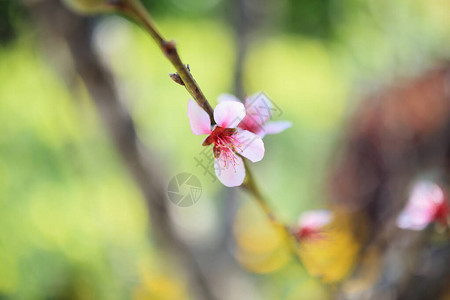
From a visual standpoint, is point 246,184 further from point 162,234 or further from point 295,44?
point 295,44

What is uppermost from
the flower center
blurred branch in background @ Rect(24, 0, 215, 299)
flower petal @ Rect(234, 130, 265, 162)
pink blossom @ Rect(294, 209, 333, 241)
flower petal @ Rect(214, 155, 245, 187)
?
blurred branch in background @ Rect(24, 0, 215, 299)

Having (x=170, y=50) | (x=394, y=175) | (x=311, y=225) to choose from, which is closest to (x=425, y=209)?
(x=311, y=225)

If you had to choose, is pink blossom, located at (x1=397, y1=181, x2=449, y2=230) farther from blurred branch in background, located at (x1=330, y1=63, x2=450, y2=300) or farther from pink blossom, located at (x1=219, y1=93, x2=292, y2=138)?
pink blossom, located at (x1=219, y1=93, x2=292, y2=138)

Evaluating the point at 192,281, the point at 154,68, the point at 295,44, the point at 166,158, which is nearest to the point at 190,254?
the point at 192,281

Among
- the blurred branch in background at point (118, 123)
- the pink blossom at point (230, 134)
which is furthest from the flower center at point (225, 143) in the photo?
the blurred branch in background at point (118, 123)

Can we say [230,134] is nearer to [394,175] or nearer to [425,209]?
[425,209]

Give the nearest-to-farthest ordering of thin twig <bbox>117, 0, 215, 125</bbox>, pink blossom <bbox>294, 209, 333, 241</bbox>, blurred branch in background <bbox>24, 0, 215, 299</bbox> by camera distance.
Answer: thin twig <bbox>117, 0, 215, 125</bbox> → pink blossom <bbox>294, 209, 333, 241</bbox> → blurred branch in background <bbox>24, 0, 215, 299</bbox>

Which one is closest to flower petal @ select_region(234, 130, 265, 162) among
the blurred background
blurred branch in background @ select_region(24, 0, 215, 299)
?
the blurred background
